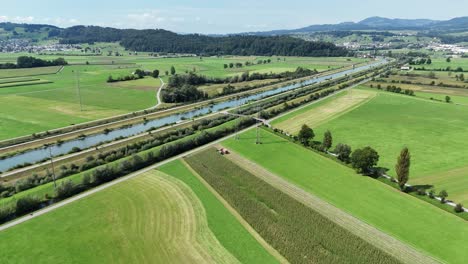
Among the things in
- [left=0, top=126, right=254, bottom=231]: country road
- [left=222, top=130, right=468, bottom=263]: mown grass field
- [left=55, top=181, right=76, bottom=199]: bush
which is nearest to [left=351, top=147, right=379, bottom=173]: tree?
[left=222, top=130, right=468, bottom=263]: mown grass field

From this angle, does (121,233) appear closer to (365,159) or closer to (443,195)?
(365,159)

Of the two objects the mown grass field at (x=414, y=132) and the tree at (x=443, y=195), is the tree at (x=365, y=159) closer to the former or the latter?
the mown grass field at (x=414, y=132)

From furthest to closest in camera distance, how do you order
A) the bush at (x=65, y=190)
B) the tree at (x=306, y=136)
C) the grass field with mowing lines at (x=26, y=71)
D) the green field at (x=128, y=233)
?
the grass field with mowing lines at (x=26, y=71) < the tree at (x=306, y=136) < the bush at (x=65, y=190) < the green field at (x=128, y=233)

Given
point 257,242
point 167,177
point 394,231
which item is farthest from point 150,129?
point 394,231

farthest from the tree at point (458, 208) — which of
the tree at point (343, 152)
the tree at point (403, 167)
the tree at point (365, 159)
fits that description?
the tree at point (343, 152)

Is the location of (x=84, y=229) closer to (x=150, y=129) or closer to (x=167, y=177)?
(x=167, y=177)

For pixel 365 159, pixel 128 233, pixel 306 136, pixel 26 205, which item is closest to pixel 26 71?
pixel 26 205
